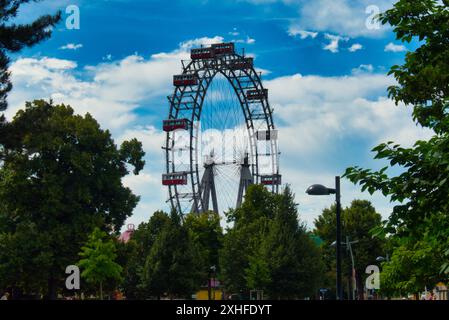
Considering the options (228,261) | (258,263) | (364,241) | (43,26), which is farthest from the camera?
(364,241)

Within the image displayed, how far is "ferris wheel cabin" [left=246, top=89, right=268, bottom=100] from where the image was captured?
83.5m

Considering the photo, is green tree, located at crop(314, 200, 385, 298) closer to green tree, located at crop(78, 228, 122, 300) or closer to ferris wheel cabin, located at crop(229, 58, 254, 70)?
ferris wheel cabin, located at crop(229, 58, 254, 70)

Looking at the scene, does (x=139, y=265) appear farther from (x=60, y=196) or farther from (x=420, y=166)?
(x=420, y=166)

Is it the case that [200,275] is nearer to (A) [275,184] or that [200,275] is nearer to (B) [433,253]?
(A) [275,184]

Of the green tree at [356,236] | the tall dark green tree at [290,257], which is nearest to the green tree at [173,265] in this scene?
the tall dark green tree at [290,257]

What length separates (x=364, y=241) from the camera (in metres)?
81.6

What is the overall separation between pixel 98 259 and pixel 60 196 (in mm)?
6314

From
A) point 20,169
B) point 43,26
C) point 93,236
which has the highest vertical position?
point 43,26

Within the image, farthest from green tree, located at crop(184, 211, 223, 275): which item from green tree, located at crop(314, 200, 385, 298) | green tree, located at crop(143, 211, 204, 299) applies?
green tree, located at crop(143, 211, 204, 299)

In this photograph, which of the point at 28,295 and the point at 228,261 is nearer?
the point at 28,295

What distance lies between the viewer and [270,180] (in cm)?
8394

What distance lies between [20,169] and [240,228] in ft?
80.8

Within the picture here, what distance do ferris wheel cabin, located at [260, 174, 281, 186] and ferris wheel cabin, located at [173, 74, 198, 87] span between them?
48.5 ft
